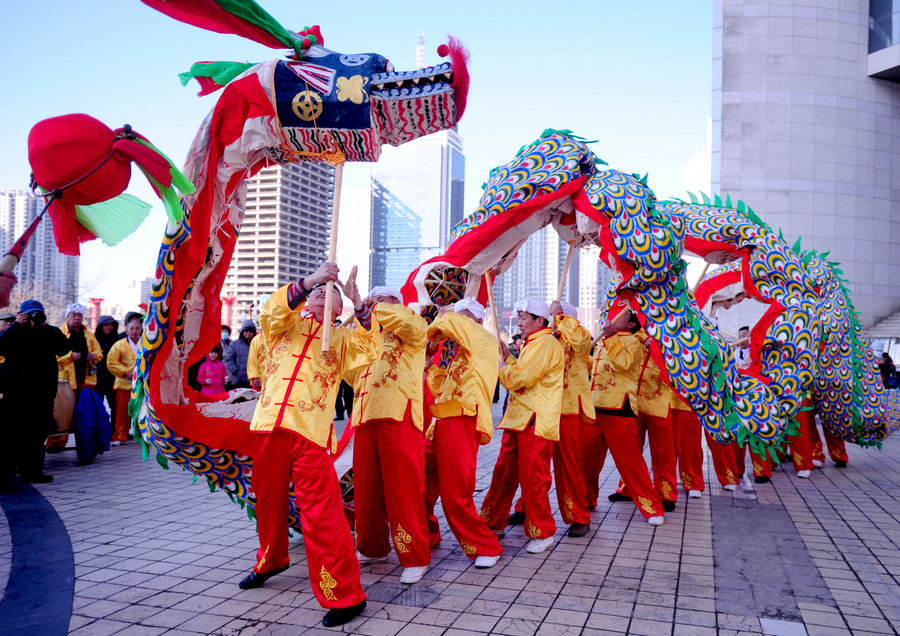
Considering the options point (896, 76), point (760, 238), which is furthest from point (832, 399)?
point (896, 76)

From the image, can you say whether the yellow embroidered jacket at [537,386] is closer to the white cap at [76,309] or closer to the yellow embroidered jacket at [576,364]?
the yellow embroidered jacket at [576,364]

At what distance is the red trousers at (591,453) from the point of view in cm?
534

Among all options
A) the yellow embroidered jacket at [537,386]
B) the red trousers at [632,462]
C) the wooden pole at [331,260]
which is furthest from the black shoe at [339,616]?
the red trousers at [632,462]

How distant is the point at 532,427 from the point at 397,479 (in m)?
1.09

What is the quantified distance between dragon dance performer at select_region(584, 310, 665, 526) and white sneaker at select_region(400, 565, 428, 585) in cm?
201

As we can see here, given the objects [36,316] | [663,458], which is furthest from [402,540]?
[36,316]

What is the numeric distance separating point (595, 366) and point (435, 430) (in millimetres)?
1839

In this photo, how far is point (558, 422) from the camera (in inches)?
175

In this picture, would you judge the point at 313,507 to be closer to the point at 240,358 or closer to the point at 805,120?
the point at 240,358

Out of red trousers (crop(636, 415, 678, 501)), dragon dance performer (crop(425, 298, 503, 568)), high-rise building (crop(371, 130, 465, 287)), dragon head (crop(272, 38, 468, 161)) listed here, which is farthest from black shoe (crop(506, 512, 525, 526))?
high-rise building (crop(371, 130, 465, 287))

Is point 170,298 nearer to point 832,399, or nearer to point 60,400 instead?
point 60,400

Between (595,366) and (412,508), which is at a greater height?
(595,366)

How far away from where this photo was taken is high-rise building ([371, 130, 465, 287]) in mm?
29688

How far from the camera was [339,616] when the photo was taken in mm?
3109
